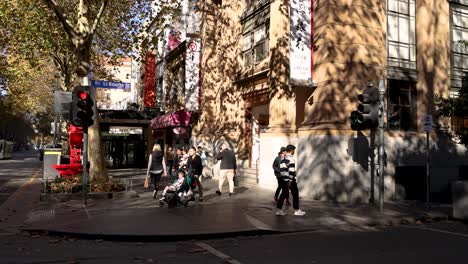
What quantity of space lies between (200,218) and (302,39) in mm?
7347

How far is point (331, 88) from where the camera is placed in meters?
13.7

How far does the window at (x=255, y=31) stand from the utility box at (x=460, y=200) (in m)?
9.74

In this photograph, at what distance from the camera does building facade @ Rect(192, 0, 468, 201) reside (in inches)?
539

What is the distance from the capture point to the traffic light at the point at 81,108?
11.6 meters

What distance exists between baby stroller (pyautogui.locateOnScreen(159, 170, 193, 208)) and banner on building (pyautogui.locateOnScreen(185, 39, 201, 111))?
10.9m

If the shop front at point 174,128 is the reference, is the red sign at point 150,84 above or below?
above

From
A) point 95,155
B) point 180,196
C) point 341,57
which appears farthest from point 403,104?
Result: point 95,155

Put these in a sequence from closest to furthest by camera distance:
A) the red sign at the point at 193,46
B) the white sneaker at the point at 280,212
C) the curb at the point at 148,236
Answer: the curb at the point at 148,236 < the white sneaker at the point at 280,212 < the red sign at the point at 193,46

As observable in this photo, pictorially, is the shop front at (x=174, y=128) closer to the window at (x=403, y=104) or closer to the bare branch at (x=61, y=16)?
the bare branch at (x=61, y=16)

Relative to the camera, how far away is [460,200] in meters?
10.7

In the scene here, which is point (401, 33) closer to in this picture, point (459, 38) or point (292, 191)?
point (459, 38)

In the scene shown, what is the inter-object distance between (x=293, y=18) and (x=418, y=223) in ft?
25.0

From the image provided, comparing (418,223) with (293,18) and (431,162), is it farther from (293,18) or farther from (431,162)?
(293,18)

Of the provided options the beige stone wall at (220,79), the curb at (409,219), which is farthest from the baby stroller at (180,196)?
the beige stone wall at (220,79)
